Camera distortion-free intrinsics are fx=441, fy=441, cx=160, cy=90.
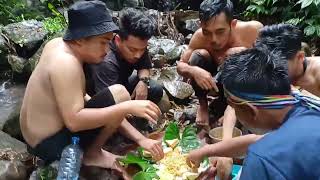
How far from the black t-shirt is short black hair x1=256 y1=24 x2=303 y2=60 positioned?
132cm

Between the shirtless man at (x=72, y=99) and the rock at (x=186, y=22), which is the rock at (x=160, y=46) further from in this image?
the shirtless man at (x=72, y=99)

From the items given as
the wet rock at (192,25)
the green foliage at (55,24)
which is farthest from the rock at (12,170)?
the wet rock at (192,25)

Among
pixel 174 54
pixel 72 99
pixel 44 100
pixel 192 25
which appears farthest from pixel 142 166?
pixel 192 25

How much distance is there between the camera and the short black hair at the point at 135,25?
3.63 metres

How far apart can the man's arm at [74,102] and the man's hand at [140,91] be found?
0.82m

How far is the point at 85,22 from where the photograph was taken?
2938 millimetres

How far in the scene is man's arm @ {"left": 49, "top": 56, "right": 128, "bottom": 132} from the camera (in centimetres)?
286

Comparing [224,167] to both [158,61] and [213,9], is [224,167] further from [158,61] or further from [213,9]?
[158,61]

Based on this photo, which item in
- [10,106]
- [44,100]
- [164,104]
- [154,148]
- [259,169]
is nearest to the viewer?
[259,169]

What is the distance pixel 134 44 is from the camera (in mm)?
3684

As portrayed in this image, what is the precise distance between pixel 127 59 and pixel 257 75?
6.95 feet

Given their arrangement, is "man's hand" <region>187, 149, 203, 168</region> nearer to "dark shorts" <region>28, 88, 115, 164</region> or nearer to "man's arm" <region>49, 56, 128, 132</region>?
"man's arm" <region>49, 56, 128, 132</region>

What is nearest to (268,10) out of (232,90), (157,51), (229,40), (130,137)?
(157,51)

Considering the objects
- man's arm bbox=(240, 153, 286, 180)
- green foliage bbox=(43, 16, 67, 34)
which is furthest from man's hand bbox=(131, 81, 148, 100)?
green foliage bbox=(43, 16, 67, 34)
